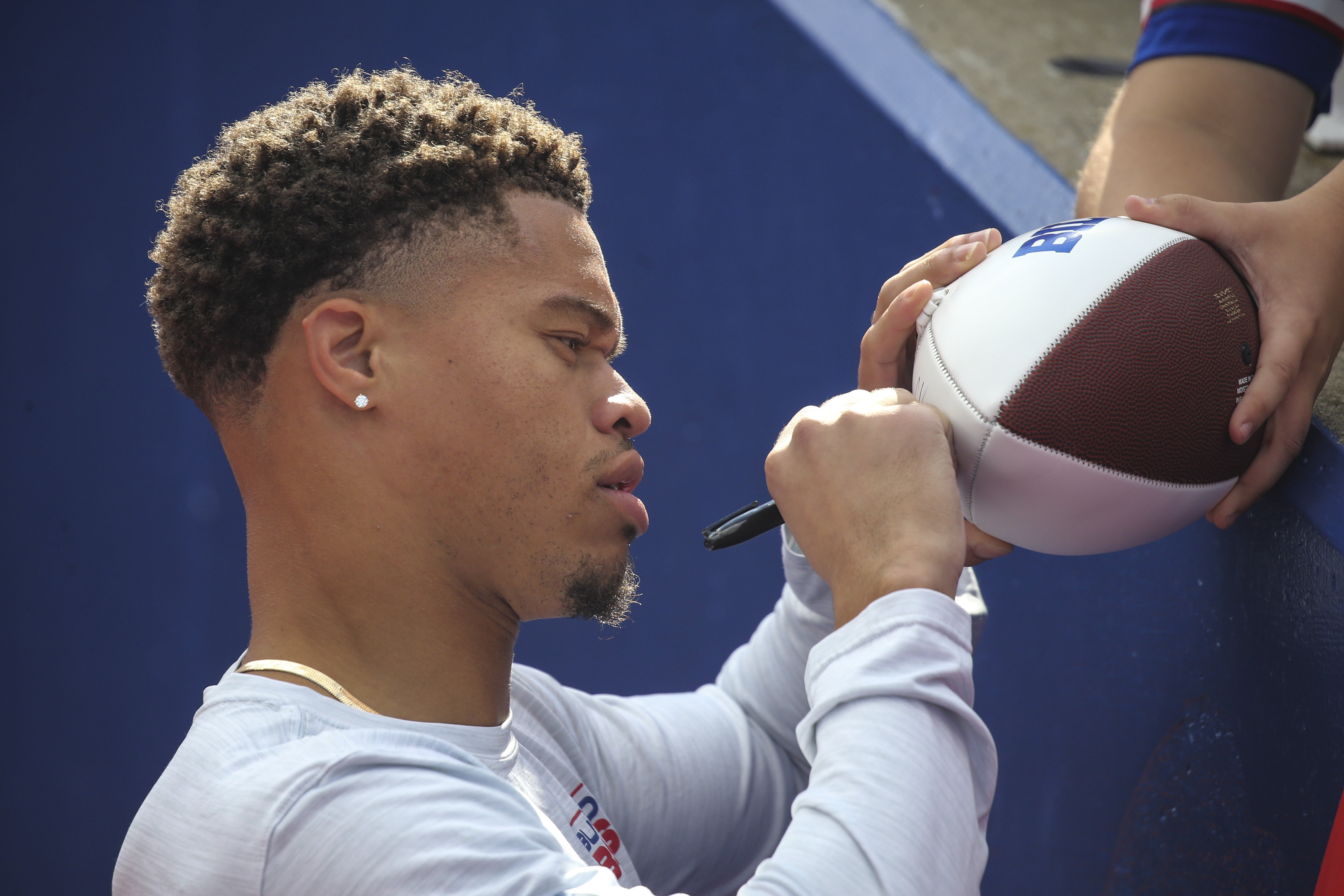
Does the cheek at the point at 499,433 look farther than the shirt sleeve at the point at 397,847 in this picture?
Yes

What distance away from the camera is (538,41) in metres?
2.36

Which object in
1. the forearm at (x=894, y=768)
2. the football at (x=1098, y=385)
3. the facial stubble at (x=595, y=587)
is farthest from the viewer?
the facial stubble at (x=595, y=587)

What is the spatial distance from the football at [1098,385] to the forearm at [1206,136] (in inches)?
11.6

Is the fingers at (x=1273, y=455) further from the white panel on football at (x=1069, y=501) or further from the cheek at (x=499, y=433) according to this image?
the cheek at (x=499, y=433)

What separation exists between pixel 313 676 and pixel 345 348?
1.05 ft

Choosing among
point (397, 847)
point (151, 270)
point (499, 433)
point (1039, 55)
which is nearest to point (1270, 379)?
point (499, 433)

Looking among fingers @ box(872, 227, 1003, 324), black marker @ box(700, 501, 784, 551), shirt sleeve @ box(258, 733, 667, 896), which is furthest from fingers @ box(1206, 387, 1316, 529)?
shirt sleeve @ box(258, 733, 667, 896)

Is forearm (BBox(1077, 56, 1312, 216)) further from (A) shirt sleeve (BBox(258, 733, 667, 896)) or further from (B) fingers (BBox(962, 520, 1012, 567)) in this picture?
(A) shirt sleeve (BBox(258, 733, 667, 896))

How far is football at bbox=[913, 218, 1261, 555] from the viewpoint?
1.02 metres

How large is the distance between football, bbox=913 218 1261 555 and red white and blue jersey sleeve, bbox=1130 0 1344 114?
1.63 feet

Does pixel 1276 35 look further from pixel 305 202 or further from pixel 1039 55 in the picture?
pixel 1039 55

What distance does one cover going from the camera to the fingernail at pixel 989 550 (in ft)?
3.80

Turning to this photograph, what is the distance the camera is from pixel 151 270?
235 centimetres

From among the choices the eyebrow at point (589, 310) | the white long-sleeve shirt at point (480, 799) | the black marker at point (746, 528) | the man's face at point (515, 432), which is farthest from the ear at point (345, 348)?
the black marker at point (746, 528)
